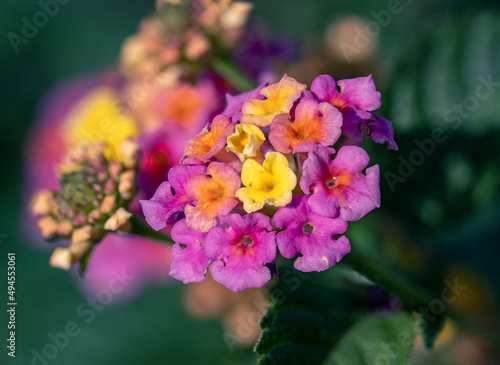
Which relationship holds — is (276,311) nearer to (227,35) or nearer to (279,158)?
(279,158)

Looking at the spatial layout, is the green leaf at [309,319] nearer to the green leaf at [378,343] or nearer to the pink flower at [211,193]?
the green leaf at [378,343]

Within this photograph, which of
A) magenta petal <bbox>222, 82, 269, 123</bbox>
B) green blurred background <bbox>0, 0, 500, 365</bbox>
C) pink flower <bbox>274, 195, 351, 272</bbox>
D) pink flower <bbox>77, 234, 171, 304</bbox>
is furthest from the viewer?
pink flower <bbox>77, 234, 171, 304</bbox>

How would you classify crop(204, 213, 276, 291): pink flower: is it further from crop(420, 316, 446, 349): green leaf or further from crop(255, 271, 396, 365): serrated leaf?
crop(420, 316, 446, 349): green leaf

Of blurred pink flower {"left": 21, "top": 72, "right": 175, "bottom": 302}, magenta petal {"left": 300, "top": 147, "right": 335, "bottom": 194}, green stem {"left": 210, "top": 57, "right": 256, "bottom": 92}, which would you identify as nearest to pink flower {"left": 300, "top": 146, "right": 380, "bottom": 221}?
magenta petal {"left": 300, "top": 147, "right": 335, "bottom": 194}

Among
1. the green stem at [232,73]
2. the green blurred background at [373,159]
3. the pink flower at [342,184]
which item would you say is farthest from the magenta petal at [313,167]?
the green blurred background at [373,159]

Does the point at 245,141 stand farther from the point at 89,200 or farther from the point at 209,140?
the point at 89,200

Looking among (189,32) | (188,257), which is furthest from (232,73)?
(188,257)
